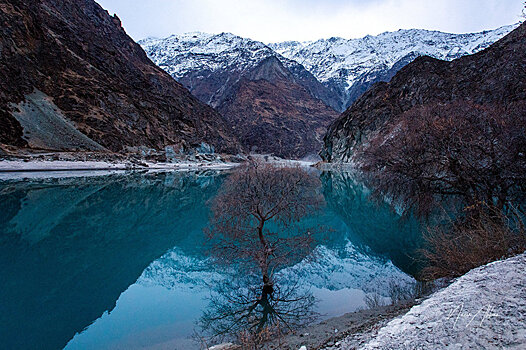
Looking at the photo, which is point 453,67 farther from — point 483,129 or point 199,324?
point 199,324

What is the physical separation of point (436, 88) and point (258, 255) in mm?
51992

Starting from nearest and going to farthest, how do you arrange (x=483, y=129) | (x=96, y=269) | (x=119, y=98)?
(x=483, y=129)
(x=96, y=269)
(x=119, y=98)

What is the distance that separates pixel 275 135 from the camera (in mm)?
126375

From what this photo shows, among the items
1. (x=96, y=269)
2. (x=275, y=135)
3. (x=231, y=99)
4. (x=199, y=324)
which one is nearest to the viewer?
(x=199, y=324)

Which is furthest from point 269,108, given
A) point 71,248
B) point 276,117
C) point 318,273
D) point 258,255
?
point 258,255

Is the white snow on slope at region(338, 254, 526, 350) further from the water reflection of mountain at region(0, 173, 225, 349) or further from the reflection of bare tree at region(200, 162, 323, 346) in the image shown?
the water reflection of mountain at region(0, 173, 225, 349)

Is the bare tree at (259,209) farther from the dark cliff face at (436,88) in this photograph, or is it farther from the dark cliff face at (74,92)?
the dark cliff face at (74,92)

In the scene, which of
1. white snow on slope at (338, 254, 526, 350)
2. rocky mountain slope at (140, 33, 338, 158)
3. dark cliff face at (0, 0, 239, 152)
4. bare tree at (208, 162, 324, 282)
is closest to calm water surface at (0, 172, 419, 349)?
bare tree at (208, 162, 324, 282)

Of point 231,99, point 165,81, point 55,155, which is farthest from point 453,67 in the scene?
point 231,99

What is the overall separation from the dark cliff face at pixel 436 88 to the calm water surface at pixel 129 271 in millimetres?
15052

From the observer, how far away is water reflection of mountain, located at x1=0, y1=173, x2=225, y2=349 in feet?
20.4

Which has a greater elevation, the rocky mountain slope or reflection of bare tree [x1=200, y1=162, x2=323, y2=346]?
the rocky mountain slope

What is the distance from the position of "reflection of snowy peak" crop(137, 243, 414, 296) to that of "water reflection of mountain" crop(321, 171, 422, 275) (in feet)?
2.33

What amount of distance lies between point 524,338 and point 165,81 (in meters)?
102
